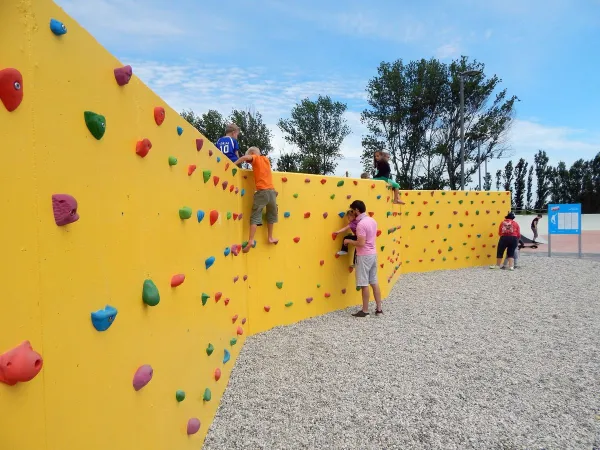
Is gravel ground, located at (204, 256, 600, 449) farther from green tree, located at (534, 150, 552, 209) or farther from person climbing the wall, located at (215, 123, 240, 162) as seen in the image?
green tree, located at (534, 150, 552, 209)

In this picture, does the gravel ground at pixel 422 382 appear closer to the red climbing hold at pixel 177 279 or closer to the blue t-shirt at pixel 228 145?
the red climbing hold at pixel 177 279

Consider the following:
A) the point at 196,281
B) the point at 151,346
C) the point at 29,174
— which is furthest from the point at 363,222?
the point at 29,174

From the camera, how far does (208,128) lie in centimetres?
2806

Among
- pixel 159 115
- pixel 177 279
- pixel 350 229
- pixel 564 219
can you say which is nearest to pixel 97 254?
pixel 177 279

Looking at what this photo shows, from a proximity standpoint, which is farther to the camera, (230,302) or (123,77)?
(230,302)

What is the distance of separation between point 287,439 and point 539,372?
2.75 metres

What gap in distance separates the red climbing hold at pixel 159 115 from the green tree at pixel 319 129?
26.2 m

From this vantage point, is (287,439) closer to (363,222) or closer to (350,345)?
(350,345)

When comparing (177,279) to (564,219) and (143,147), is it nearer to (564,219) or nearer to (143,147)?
(143,147)

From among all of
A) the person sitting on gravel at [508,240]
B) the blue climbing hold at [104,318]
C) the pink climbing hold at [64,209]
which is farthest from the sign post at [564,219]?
the pink climbing hold at [64,209]

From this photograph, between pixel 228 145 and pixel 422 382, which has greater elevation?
pixel 228 145

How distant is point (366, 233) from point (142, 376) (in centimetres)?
447

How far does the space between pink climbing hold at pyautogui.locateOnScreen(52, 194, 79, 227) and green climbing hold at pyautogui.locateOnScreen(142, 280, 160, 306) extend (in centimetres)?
63

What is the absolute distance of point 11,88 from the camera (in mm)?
1000
